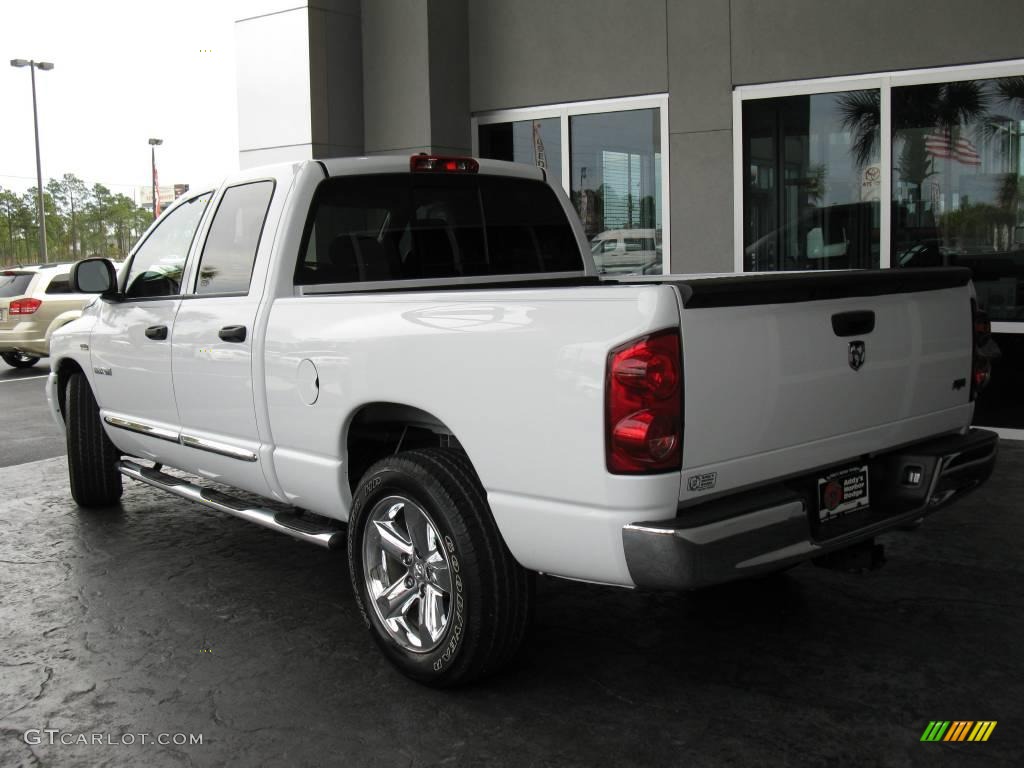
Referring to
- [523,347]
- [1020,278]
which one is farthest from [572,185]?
[523,347]

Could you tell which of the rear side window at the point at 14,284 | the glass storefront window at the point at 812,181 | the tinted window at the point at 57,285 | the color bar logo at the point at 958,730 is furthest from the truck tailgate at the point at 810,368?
the rear side window at the point at 14,284

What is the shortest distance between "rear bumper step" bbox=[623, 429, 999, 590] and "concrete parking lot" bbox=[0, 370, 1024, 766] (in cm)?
59

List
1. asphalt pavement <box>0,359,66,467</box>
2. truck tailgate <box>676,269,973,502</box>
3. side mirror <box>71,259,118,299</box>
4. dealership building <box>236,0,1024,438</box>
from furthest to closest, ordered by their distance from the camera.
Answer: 1. asphalt pavement <box>0,359,66,467</box>
2. dealership building <box>236,0,1024,438</box>
3. side mirror <box>71,259,118,299</box>
4. truck tailgate <box>676,269,973,502</box>

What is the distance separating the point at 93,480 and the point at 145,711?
127 inches

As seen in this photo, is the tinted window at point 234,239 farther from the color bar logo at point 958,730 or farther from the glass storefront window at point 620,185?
the glass storefront window at point 620,185

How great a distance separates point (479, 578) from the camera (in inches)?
138

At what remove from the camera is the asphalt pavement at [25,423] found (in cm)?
902

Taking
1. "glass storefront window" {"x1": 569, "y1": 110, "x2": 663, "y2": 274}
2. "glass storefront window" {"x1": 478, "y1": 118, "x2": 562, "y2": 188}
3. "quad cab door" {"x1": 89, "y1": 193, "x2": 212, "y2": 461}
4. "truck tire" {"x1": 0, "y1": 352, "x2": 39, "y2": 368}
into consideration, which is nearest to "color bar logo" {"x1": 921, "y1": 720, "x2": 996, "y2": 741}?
"quad cab door" {"x1": 89, "y1": 193, "x2": 212, "y2": 461}

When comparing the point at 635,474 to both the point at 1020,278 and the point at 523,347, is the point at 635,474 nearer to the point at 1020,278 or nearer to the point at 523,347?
the point at 523,347

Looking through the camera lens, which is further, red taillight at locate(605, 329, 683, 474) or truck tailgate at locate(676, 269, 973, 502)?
truck tailgate at locate(676, 269, 973, 502)

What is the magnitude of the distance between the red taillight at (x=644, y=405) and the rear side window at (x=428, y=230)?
80.2 inches

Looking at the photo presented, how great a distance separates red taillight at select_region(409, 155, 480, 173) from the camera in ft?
16.2

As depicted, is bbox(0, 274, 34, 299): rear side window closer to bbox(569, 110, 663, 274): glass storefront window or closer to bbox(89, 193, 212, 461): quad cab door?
bbox(569, 110, 663, 274): glass storefront window

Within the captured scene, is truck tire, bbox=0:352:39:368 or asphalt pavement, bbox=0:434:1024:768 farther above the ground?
truck tire, bbox=0:352:39:368
